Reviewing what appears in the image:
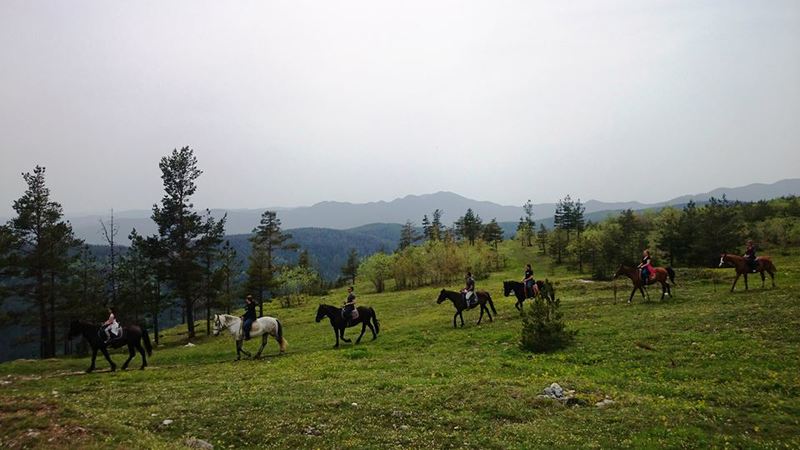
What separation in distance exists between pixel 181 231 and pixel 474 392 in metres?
39.9

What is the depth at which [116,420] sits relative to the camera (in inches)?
505

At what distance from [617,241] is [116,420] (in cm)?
7916

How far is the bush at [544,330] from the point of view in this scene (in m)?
20.9

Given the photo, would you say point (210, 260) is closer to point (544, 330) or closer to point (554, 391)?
point (544, 330)

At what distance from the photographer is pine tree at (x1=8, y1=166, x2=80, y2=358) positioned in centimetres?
4156

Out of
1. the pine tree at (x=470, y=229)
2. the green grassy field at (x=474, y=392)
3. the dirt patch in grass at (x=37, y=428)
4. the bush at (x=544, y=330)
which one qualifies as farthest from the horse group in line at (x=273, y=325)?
the pine tree at (x=470, y=229)

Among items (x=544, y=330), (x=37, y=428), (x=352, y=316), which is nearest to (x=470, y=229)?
(x=352, y=316)

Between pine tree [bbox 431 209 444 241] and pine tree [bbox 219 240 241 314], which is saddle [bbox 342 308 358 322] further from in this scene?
pine tree [bbox 431 209 444 241]

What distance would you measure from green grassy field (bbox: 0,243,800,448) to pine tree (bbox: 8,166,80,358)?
1712 cm

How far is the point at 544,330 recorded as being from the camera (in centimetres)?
2091

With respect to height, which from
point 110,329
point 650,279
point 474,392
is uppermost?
point 650,279

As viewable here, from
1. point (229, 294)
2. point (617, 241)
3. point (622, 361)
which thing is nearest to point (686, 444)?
point (622, 361)

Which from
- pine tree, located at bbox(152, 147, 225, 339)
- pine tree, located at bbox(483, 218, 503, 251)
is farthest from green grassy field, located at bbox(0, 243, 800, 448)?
pine tree, located at bbox(483, 218, 503, 251)

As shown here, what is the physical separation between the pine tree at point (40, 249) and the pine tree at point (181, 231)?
899 centimetres
